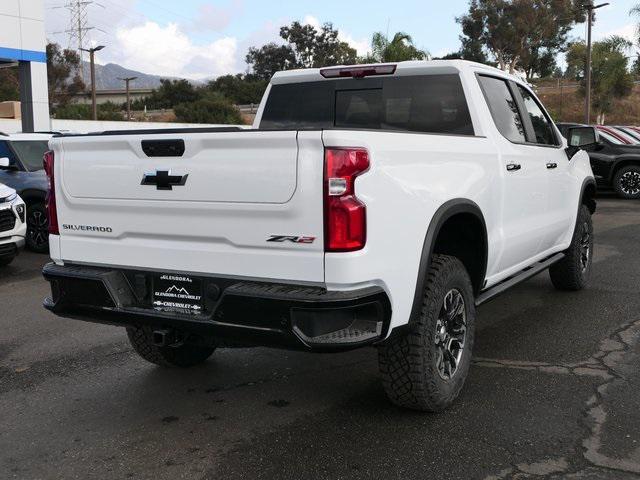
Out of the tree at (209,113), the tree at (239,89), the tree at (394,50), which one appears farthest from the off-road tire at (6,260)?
the tree at (239,89)

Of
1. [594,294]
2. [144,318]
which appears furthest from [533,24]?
[144,318]

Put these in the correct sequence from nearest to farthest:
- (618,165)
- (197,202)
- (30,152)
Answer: (197,202)
(30,152)
(618,165)

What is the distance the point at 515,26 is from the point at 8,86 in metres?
44.6

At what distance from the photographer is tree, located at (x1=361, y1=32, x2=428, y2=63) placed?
93.1 feet

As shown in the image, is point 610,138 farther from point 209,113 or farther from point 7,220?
point 209,113

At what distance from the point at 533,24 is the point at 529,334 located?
6375cm

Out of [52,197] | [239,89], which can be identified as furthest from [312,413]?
[239,89]

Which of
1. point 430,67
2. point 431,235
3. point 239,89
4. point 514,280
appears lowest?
point 514,280

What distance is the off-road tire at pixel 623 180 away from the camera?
1505cm

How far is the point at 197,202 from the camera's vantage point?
10.7ft

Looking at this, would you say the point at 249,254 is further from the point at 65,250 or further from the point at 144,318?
the point at 65,250

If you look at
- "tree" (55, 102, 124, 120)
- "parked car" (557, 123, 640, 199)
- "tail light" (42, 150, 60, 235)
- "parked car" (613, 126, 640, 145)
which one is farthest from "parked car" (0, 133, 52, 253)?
"tree" (55, 102, 124, 120)

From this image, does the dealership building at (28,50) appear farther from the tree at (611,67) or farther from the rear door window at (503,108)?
the tree at (611,67)

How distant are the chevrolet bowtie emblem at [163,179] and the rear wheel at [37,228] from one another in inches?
274
